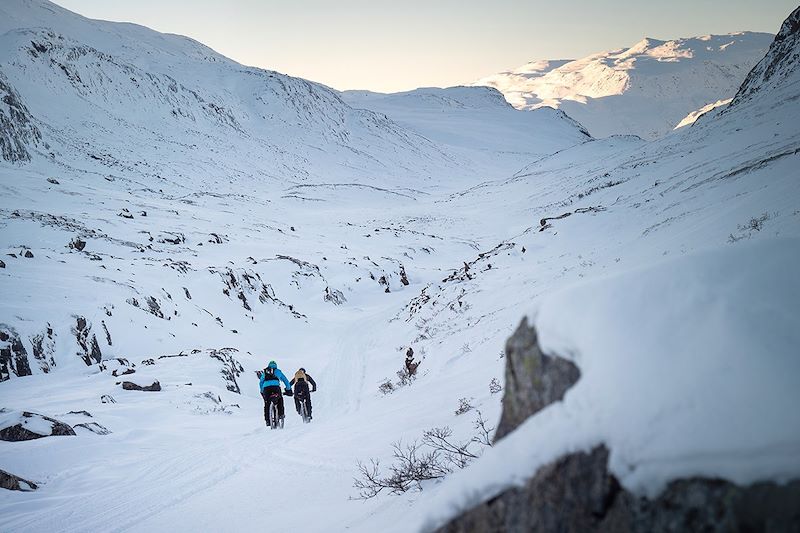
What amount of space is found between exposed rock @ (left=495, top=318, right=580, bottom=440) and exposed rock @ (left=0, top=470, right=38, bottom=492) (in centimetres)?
662

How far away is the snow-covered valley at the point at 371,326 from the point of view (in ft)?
6.24

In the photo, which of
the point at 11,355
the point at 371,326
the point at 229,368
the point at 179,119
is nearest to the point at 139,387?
the point at 229,368

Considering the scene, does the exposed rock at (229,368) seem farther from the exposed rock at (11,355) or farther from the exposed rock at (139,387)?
the exposed rock at (11,355)

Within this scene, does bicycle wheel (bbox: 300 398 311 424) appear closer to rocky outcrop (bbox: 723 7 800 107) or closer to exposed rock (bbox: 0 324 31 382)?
exposed rock (bbox: 0 324 31 382)

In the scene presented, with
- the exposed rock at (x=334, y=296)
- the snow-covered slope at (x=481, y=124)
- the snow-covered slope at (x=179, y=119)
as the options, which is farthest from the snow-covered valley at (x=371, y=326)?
the snow-covered slope at (x=481, y=124)

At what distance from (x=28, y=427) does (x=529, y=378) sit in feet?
28.4

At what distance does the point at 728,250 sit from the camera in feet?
Result: 7.70

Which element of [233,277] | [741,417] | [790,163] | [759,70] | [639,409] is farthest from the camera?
[759,70]

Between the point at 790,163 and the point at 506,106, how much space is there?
182 metres

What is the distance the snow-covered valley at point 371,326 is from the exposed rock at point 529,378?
0.49 ft

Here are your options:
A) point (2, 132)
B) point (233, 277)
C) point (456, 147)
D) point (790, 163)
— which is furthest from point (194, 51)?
point (790, 163)

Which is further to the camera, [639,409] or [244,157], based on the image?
[244,157]

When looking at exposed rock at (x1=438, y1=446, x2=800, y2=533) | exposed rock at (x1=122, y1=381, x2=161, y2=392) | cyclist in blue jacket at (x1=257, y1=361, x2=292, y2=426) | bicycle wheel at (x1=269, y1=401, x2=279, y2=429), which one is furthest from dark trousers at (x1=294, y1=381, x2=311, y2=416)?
exposed rock at (x1=438, y1=446, x2=800, y2=533)

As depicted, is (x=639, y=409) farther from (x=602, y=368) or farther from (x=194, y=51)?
(x=194, y=51)
